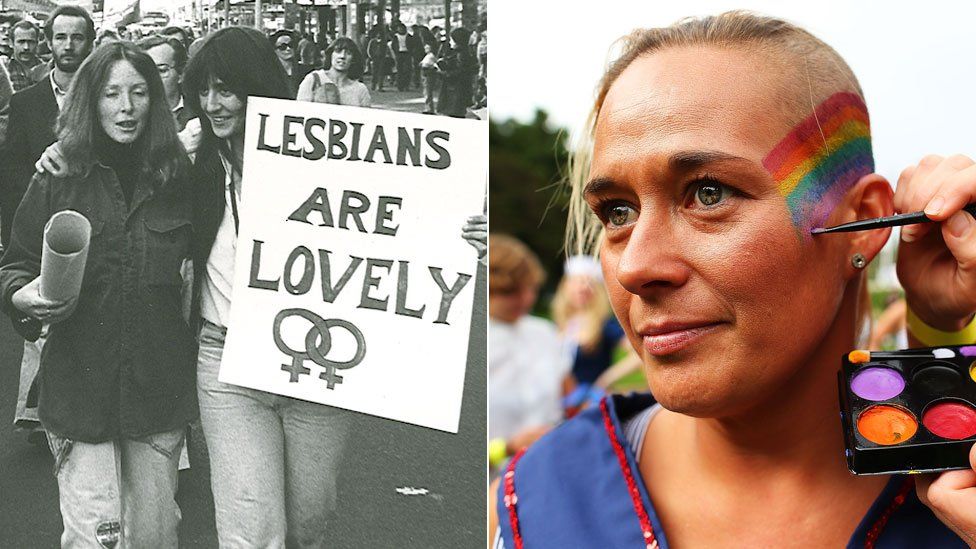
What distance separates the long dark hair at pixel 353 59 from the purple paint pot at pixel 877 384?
86 cm

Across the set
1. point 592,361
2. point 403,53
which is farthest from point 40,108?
point 592,361

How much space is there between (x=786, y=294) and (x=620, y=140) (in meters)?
0.30

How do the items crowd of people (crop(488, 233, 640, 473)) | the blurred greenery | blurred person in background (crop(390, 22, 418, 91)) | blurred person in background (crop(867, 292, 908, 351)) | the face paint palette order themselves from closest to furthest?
the face paint palette, blurred person in background (crop(390, 22, 418, 91)), blurred person in background (crop(867, 292, 908, 351)), crowd of people (crop(488, 233, 640, 473)), the blurred greenery

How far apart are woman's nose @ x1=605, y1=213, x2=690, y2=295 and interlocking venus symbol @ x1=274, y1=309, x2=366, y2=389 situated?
45 cm

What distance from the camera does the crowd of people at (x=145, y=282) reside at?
1.64 meters

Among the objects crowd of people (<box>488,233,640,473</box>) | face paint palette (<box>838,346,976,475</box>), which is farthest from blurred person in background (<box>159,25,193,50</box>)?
crowd of people (<box>488,233,640,473</box>)

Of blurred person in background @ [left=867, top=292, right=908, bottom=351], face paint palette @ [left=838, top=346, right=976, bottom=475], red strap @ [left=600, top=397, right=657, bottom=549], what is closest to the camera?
face paint palette @ [left=838, top=346, right=976, bottom=475]

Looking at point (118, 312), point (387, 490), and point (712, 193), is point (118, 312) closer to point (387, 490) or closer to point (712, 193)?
point (387, 490)

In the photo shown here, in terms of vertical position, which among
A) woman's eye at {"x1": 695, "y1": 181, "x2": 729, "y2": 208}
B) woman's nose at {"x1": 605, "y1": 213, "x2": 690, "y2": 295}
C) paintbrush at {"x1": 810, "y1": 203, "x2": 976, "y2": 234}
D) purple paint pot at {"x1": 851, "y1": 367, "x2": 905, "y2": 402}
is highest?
woman's eye at {"x1": 695, "y1": 181, "x2": 729, "y2": 208}

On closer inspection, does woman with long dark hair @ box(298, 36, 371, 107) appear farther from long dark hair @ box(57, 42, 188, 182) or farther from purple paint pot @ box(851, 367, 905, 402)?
purple paint pot @ box(851, 367, 905, 402)

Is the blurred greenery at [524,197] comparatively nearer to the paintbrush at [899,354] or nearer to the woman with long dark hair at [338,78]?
the woman with long dark hair at [338,78]

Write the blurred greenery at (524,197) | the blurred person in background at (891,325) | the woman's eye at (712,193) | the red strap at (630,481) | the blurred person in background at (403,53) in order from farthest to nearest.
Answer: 1. the blurred greenery at (524,197)
2. the blurred person in background at (891,325)
3. the blurred person in background at (403,53)
4. the red strap at (630,481)
5. the woman's eye at (712,193)

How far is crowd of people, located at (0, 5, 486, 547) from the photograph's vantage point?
5.37 ft

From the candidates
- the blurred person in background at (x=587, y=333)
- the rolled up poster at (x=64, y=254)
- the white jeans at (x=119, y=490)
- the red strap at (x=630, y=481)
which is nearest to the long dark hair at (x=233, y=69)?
the rolled up poster at (x=64, y=254)
